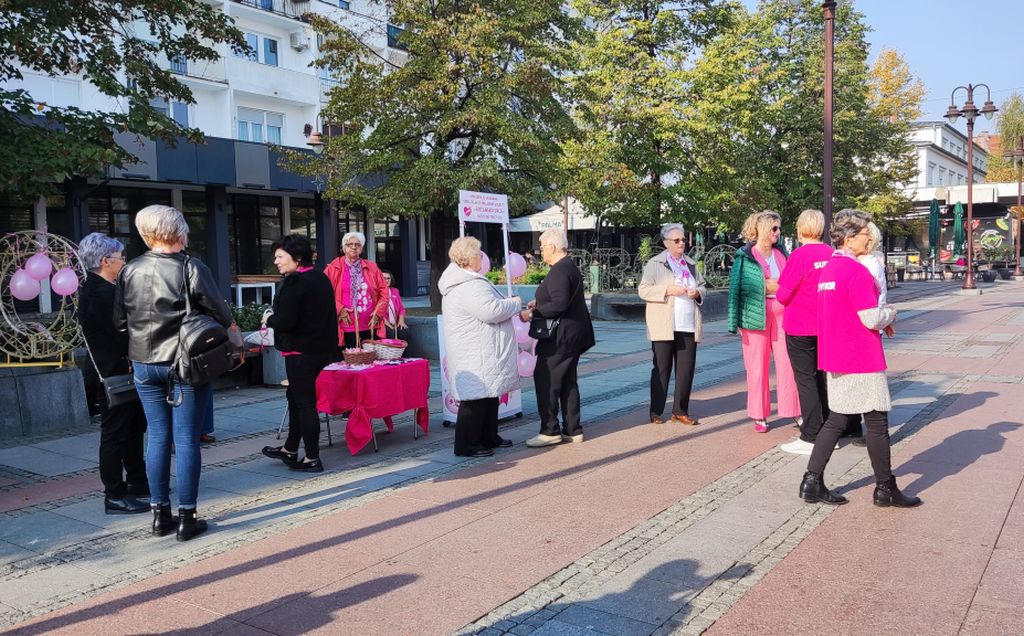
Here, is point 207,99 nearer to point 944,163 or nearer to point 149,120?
point 149,120

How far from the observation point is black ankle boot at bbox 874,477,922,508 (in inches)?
196

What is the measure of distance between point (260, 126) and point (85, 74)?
64.7 ft

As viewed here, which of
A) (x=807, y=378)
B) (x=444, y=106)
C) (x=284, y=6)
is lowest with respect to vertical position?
(x=807, y=378)

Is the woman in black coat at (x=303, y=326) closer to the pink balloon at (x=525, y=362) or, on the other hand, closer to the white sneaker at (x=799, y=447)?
the pink balloon at (x=525, y=362)

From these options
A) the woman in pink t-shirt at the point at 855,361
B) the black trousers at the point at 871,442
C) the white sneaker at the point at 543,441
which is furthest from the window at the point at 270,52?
the black trousers at the point at 871,442

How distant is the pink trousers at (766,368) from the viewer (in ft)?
23.3

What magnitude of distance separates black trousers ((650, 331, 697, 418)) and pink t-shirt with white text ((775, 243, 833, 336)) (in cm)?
139

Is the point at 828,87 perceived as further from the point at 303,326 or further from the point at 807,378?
the point at 303,326

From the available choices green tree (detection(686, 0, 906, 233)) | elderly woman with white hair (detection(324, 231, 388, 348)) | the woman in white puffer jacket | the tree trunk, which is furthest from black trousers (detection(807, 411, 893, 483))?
green tree (detection(686, 0, 906, 233))

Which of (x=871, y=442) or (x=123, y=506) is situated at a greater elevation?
(x=871, y=442)

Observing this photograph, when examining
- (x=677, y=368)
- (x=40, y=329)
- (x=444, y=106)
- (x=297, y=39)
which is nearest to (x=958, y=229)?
(x=297, y=39)

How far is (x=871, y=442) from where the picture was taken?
16.2 feet

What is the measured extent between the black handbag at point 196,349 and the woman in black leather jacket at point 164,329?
37 mm

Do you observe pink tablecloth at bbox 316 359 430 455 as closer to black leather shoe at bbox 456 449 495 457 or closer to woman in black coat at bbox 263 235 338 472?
woman in black coat at bbox 263 235 338 472
